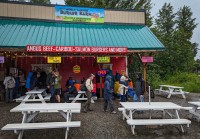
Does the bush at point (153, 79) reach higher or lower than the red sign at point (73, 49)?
lower

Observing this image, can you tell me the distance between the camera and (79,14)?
45.0 ft

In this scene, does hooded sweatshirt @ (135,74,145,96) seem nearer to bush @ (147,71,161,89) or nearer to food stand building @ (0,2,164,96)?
food stand building @ (0,2,164,96)

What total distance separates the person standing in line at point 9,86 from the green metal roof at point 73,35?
6.00 feet

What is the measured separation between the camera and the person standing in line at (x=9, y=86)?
10289 mm

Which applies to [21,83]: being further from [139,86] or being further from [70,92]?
[139,86]

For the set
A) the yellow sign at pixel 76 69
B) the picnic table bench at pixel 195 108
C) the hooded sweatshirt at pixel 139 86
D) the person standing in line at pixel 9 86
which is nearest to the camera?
the picnic table bench at pixel 195 108

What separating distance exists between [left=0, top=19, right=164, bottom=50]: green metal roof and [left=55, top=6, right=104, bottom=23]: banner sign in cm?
39

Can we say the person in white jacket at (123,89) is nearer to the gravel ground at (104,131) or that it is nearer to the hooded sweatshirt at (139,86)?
the hooded sweatshirt at (139,86)

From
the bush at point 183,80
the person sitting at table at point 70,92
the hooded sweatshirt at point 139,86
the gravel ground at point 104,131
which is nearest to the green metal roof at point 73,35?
the person sitting at table at point 70,92

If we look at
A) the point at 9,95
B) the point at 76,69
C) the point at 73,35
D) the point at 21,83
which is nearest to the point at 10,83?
the point at 9,95

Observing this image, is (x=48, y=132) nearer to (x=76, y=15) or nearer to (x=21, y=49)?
(x=21, y=49)

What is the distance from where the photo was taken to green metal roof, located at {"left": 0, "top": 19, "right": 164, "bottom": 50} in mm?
10992

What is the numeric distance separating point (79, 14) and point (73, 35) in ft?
7.79

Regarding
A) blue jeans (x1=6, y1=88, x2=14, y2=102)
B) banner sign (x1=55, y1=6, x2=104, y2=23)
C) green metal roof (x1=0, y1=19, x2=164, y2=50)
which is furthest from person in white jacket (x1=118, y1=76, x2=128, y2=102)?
blue jeans (x1=6, y1=88, x2=14, y2=102)
